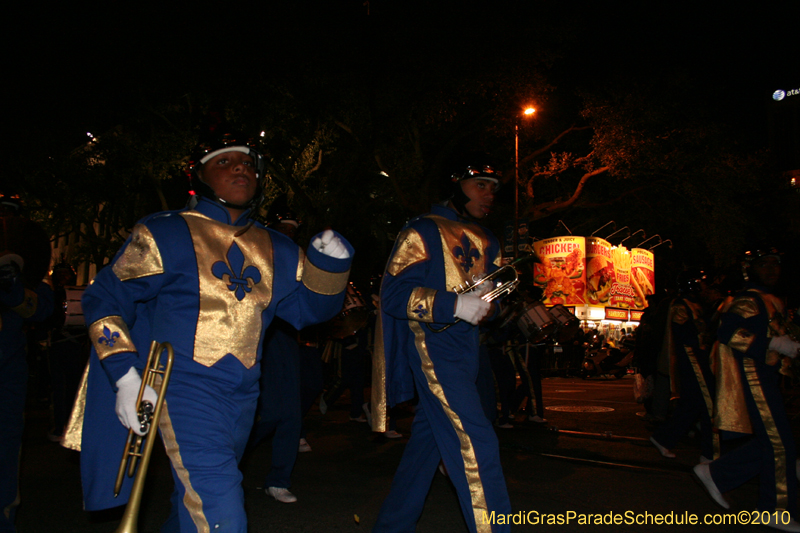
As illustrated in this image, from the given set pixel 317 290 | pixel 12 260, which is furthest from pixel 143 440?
pixel 12 260

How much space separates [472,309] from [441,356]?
371mm

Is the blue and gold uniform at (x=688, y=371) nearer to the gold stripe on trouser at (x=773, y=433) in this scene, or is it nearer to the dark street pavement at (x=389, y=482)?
the dark street pavement at (x=389, y=482)

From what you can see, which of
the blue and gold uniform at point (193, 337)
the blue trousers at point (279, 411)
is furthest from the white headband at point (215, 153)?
the blue trousers at point (279, 411)

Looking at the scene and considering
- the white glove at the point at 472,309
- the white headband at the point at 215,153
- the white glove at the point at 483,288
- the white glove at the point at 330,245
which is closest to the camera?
the white glove at the point at 330,245

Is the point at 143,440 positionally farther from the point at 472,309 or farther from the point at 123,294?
the point at 472,309

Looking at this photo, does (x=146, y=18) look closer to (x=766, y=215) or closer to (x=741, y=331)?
(x=741, y=331)

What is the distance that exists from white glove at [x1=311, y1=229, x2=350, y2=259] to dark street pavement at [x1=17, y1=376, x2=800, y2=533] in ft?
3.64

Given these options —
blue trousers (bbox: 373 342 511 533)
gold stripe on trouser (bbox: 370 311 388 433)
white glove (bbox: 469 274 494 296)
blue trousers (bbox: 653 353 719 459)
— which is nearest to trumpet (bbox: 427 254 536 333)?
white glove (bbox: 469 274 494 296)

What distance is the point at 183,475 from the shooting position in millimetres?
2484

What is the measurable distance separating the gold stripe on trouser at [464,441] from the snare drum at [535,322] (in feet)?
11.4

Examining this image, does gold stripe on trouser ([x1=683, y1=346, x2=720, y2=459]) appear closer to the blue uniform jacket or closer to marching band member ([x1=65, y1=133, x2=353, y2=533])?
the blue uniform jacket

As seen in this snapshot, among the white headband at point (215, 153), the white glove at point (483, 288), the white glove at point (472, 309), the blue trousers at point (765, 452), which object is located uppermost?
the white headband at point (215, 153)

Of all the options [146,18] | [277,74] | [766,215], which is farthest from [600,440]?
[766,215]

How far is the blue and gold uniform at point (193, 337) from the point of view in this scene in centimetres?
250
